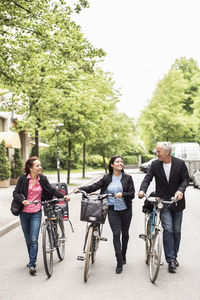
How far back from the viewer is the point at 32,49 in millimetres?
10430

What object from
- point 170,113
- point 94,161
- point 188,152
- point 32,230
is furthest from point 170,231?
point 94,161

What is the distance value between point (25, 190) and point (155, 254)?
80.4 inches

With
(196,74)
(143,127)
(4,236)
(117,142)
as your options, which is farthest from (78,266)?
(196,74)

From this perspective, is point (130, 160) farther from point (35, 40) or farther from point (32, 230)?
point (32, 230)

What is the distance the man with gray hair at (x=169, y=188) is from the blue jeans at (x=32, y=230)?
1588 millimetres

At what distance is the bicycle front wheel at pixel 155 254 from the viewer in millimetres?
4766

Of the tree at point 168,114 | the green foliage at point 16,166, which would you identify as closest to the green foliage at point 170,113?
the tree at point 168,114

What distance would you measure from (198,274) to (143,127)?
41954 mm

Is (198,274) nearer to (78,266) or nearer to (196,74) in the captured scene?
(78,266)

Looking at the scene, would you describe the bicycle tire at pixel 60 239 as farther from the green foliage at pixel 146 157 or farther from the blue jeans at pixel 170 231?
the green foliage at pixel 146 157

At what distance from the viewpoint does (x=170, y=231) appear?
210 inches

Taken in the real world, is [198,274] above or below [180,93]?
below

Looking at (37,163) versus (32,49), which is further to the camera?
(32,49)

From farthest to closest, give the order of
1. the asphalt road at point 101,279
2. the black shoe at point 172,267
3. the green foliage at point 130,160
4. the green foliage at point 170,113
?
the green foliage at point 130,160 < the green foliage at point 170,113 < the black shoe at point 172,267 < the asphalt road at point 101,279
